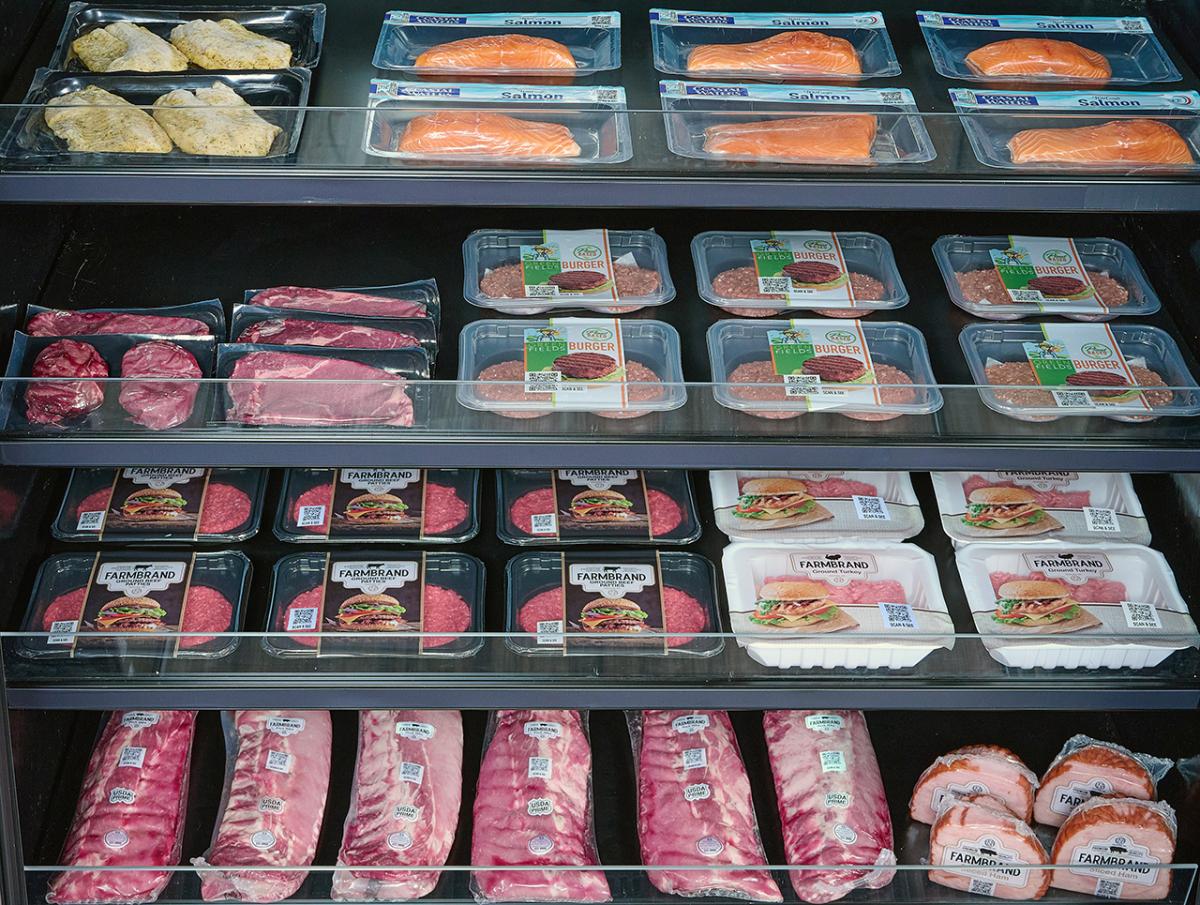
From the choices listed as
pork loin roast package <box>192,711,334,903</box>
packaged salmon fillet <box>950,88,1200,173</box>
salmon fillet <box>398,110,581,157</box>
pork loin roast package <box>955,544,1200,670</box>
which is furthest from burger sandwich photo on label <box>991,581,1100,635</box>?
pork loin roast package <box>192,711,334,903</box>

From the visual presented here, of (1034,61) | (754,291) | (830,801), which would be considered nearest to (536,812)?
(830,801)

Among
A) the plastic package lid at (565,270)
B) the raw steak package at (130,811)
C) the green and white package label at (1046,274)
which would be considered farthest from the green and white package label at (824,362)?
the raw steak package at (130,811)

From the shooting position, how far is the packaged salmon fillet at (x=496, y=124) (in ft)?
6.49

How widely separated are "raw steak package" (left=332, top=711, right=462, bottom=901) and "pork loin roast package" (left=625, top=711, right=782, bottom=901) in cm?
38

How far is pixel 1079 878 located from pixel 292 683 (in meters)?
1.51

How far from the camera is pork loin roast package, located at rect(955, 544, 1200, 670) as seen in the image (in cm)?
228

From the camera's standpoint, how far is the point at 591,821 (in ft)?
8.04

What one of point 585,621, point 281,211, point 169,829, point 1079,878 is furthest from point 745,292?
point 169,829

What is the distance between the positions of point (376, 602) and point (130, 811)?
0.61 meters

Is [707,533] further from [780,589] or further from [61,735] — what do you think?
[61,735]

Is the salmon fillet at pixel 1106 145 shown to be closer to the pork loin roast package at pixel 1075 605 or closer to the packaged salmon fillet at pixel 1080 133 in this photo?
the packaged salmon fillet at pixel 1080 133

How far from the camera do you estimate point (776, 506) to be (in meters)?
2.55

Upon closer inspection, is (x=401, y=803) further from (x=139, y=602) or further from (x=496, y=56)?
(x=496, y=56)

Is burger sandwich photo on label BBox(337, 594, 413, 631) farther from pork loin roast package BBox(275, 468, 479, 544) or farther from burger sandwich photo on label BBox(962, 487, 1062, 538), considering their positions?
burger sandwich photo on label BBox(962, 487, 1062, 538)
